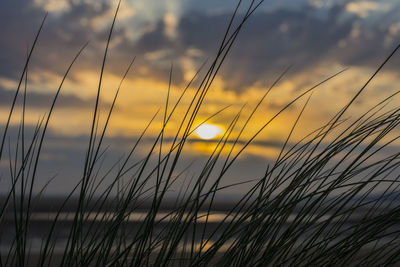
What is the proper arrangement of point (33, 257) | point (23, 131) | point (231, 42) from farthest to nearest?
point (33, 257), point (23, 131), point (231, 42)

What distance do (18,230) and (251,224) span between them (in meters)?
0.57

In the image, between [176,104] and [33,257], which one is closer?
[176,104]

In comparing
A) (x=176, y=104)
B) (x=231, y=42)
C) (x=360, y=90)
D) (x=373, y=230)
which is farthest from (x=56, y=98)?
(x=373, y=230)

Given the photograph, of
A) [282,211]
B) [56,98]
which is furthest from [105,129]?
[282,211]

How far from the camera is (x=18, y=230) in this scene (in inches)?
48.7

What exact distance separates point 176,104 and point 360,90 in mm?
469

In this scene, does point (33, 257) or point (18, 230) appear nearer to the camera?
point (18, 230)

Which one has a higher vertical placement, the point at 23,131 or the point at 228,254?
the point at 23,131

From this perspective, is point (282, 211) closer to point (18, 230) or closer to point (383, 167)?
point (383, 167)

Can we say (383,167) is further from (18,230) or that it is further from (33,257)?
(33,257)

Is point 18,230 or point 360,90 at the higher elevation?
point 360,90

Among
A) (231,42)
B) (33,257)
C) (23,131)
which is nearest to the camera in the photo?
(231,42)

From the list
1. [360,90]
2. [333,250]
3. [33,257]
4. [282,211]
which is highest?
[33,257]

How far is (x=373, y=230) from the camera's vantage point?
1.31 metres
